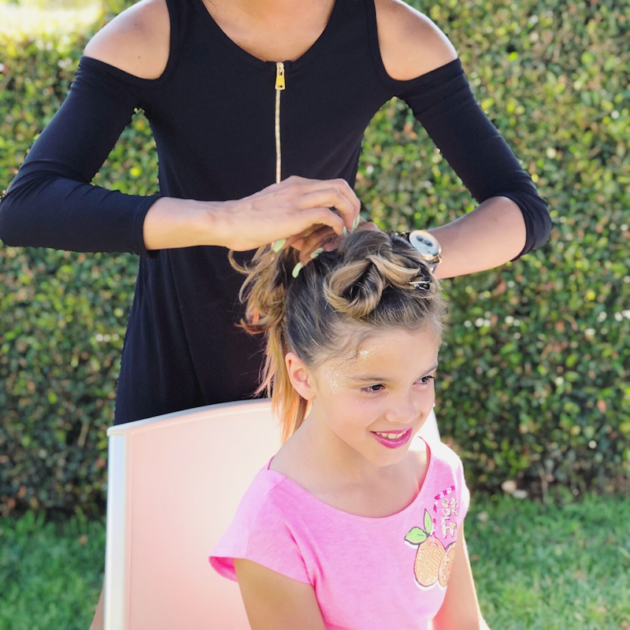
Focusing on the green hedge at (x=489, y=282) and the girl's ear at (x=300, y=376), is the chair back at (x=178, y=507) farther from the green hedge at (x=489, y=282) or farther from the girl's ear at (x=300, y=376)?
the green hedge at (x=489, y=282)

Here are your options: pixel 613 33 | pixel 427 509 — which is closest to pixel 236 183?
pixel 427 509

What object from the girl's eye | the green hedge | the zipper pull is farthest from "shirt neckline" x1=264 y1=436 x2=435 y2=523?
the green hedge

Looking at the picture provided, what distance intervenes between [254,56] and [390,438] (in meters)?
0.74

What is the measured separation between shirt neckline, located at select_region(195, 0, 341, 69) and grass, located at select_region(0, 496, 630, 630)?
82.8 inches

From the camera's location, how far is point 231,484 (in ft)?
5.67

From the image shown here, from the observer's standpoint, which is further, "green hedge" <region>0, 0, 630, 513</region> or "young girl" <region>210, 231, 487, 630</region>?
"green hedge" <region>0, 0, 630, 513</region>

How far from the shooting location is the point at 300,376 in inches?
61.4

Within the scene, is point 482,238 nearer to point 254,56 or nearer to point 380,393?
point 380,393

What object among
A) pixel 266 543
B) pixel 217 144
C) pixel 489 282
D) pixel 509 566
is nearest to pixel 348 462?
pixel 266 543

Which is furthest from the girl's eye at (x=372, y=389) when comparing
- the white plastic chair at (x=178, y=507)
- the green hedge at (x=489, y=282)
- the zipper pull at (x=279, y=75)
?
the green hedge at (x=489, y=282)

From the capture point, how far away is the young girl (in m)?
1.45

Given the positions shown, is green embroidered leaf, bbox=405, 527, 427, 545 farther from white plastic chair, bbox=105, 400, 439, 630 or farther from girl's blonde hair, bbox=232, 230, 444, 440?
girl's blonde hair, bbox=232, 230, 444, 440

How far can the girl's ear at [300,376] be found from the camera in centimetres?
155

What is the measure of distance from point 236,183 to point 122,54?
12.8 inches
